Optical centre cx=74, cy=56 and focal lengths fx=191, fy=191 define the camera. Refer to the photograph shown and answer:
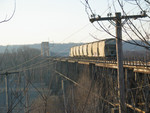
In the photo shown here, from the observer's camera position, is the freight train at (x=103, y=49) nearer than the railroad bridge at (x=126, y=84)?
No

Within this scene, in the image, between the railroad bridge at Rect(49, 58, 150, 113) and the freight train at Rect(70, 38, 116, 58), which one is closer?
the railroad bridge at Rect(49, 58, 150, 113)

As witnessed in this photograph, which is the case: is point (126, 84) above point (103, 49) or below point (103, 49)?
below

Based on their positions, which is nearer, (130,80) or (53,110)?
(130,80)

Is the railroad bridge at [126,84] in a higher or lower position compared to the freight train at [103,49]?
lower

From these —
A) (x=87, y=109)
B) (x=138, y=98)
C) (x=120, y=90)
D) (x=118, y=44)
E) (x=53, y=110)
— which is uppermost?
(x=118, y=44)

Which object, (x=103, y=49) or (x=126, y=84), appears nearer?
(x=126, y=84)

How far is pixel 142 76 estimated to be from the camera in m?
10.0

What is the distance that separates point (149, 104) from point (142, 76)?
1.59m

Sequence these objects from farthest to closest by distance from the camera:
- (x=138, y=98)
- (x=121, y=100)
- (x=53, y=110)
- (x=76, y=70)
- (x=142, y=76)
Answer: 1. (x=53, y=110)
2. (x=76, y=70)
3. (x=138, y=98)
4. (x=142, y=76)
5. (x=121, y=100)

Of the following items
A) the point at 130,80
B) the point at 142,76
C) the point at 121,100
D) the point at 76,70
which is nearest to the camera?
the point at 121,100

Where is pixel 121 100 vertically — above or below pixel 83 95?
above

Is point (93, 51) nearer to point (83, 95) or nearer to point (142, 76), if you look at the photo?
point (83, 95)

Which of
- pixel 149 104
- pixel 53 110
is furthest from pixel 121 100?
pixel 53 110

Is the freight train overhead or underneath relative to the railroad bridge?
overhead
